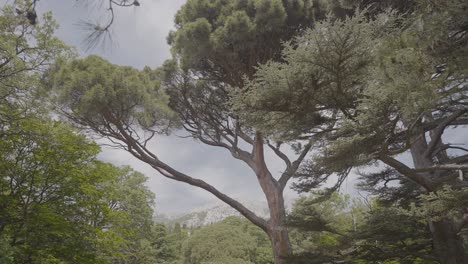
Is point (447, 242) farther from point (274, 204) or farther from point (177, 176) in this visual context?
point (177, 176)

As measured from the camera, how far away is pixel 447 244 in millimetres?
4195

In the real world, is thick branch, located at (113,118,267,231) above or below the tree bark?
above

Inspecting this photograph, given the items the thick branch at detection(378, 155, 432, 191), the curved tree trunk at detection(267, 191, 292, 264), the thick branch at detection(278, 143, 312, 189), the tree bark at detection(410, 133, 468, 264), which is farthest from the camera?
the thick branch at detection(278, 143, 312, 189)

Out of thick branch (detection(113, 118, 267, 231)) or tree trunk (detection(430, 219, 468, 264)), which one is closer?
tree trunk (detection(430, 219, 468, 264))

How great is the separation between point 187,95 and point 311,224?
4518 mm

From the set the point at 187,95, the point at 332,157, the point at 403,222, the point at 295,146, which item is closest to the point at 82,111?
the point at 187,95

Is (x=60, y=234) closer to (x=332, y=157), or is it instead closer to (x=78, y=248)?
(x=78, y=248)

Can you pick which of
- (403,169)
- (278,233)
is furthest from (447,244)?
(278,233)

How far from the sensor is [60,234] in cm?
427

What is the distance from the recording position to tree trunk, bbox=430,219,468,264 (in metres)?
4.02

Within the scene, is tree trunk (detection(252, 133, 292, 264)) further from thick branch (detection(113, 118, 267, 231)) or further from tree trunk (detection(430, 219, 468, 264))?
tree trunk (detection(430, 219, 468, 264))

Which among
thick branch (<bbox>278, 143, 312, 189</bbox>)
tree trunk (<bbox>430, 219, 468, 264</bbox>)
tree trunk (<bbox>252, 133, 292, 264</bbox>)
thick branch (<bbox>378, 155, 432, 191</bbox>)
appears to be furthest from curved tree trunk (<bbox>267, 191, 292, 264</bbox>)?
thick branch (<bbox>378, 155, 432, 191</bbox>)

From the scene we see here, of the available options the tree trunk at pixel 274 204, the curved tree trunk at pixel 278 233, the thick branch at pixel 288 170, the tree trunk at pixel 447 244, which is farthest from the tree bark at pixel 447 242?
the thick branch at pixel 288 170

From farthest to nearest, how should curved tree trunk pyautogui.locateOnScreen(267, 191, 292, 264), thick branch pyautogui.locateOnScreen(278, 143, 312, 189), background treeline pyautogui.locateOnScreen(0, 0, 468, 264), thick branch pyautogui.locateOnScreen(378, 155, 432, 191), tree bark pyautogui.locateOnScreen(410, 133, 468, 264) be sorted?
thick branch pyautogui.locateOnScreen(278, 143, 312, 189), curved tree trunk pyautogui.locateOnScreen(267, 191, 292, 264), tree bark pyautogui.locateOnScreen(410, 133, 468, 264), thick branch pyautogui.locateOnScreen(378, 155, 432, 191), background treeline pyautogui.locateOnScreen(0, 0, 468, 264)
